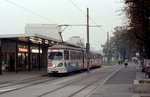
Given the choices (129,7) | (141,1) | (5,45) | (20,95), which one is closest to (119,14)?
(129,7)

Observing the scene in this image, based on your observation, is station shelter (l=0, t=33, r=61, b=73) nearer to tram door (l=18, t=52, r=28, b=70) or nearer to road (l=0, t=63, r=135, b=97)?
tram door (l=18, t=52, r=28, b=70)

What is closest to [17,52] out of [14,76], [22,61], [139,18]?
[22,61]

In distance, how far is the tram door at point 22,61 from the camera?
37.6 m

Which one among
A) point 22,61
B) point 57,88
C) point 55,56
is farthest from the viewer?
point 22,61

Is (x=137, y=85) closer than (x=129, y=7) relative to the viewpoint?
Yes

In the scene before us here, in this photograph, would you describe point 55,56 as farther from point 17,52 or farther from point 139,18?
point 139,18

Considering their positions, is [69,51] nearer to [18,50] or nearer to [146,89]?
[18,50]

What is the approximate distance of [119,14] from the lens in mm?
25391

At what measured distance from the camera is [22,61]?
3856cm

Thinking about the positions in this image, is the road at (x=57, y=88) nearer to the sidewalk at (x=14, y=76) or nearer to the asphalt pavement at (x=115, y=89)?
the asphalt pavement at (x=115, y=89)

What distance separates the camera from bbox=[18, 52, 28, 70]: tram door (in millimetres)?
37594

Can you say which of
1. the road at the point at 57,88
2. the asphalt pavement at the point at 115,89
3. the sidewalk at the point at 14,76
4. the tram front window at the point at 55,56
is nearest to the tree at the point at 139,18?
the road at the point at 57,88

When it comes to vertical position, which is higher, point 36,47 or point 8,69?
point 36,47

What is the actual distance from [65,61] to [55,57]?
1153 millimetres
